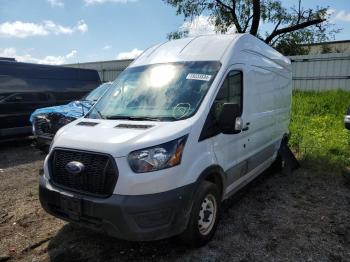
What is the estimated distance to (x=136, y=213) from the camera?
317 cm

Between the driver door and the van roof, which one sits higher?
the van roof

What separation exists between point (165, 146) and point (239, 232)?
1732 mm

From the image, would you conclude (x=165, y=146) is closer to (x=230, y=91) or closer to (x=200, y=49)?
(x=230, y=91)

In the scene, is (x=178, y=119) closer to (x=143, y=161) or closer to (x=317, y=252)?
(x=143, y=161)

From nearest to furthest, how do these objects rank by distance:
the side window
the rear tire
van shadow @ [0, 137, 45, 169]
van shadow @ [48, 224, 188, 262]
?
the rear tire → van shadow @ [48, 224, 188, 262] → the side window → van shadow @ [0, 137, 45, 169]

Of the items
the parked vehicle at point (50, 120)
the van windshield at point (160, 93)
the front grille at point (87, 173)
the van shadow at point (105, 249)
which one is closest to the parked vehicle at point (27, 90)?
the parked vehicle at point (50, 120)

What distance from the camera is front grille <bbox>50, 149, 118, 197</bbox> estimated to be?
10.6 ft

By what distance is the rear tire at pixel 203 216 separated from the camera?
140 inches

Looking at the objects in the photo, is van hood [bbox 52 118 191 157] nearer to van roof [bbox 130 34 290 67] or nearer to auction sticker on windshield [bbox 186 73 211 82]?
auction sticker on windshield [bbox 186 73 211 82]

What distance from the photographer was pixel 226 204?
5.16 m

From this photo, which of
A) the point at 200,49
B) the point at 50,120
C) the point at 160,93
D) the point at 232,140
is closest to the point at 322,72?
the point at 50,120

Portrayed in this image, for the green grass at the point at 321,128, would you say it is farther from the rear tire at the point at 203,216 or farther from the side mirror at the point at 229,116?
the side mirror at the point at 229,116

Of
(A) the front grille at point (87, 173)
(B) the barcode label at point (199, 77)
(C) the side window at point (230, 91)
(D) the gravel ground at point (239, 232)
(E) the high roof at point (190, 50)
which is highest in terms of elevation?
(E) the high roof at point (190, 50)

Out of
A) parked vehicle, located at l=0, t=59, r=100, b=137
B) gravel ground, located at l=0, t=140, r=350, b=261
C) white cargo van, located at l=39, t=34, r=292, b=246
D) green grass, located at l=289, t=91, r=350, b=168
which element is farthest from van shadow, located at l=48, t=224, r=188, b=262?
parked vehicle, located at l=0, t=59, r=100, b=137
